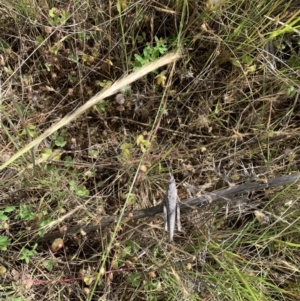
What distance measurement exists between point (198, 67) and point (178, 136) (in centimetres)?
25

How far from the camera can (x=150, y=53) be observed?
1.53 m

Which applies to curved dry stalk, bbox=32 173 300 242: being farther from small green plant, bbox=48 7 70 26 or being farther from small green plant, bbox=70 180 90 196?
small green plant, bbox=48 7 70 26

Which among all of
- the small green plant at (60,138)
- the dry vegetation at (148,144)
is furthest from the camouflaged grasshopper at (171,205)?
the small green plant at (60,138)

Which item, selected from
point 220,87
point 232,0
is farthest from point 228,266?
point 232,0

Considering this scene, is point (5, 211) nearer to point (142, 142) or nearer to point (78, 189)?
point (78, 189)

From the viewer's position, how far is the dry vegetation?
1492mm

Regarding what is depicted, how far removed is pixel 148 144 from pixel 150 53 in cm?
30

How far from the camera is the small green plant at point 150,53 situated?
1513mm

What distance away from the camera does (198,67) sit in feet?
5.32

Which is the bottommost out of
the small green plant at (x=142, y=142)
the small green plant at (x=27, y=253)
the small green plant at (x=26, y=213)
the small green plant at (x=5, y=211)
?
the small green plant at (x=27, y=253)

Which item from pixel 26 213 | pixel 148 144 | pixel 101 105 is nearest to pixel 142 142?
pixel 148 144

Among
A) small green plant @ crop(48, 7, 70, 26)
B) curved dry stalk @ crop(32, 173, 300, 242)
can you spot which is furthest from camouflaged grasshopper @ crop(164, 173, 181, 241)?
small green plant @ crop(48, 7, 70, 26)

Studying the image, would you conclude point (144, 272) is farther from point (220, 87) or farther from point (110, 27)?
point (110, 27)

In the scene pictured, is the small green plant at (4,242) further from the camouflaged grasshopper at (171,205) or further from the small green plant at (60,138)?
the camouflaged grasshopper at (171,205)
